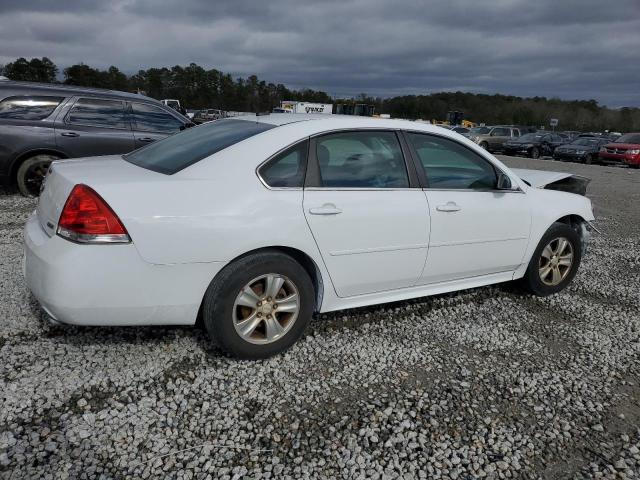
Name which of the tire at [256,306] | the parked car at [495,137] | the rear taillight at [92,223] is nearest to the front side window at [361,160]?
the tire at [256,306]

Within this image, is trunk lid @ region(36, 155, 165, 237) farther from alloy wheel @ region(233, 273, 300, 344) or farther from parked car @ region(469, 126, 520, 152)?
parked car @ region(469, 126, 520, 152)

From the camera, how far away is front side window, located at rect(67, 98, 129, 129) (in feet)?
25.0

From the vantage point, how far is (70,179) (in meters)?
2.84

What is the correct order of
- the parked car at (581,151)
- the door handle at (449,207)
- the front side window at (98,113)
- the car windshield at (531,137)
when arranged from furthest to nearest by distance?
the car windshield at (531,137), the parked car at (581,151), the front side window at (98,113), the door handle at (449,207)

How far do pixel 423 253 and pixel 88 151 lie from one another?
6028 mm

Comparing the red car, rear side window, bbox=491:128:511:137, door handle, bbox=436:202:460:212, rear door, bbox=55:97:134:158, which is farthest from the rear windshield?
rear side window, bbox=491:128:511:137

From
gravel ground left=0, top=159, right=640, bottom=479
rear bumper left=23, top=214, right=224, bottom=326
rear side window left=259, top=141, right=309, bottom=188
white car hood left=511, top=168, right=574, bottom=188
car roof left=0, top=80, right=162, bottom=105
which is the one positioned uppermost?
car roof left=0, top=80, right=162, bottom=105

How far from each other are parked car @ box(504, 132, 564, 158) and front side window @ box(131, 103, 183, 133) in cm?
2363

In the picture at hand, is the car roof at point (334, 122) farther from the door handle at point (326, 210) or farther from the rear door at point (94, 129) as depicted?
the rear door at point (94, 129)

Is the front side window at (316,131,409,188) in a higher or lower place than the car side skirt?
higher

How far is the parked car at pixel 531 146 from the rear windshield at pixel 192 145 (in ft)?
87.7

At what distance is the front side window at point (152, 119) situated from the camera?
8039 millimetres

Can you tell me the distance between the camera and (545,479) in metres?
2.29

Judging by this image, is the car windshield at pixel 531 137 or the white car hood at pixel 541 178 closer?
the white car hood at pixel 541 178
